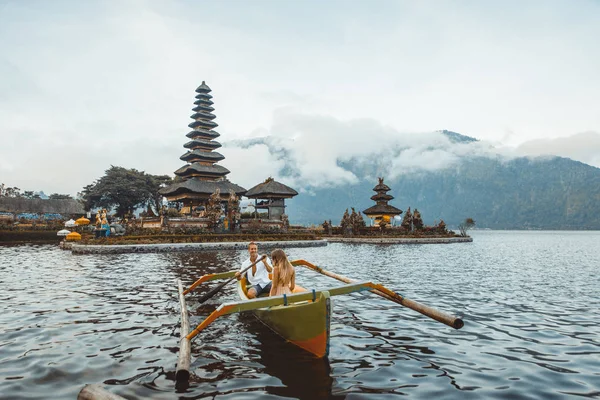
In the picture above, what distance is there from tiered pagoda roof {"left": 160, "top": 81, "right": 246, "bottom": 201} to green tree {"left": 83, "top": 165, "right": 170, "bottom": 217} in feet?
52.2

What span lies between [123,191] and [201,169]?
24357 millimetres

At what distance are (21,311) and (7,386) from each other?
6309 mm

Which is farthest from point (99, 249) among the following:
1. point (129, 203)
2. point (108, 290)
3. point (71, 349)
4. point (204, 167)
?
point (129, 203)

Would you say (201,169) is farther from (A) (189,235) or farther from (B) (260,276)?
(B) (260,276)

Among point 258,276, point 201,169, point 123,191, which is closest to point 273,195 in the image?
point 201,169

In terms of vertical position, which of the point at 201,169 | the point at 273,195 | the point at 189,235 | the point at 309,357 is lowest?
the point at 309,357

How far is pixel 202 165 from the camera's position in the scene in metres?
68.4

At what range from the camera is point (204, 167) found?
220 ft

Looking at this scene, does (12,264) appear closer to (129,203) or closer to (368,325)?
(368,325)

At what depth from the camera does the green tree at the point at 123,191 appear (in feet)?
262

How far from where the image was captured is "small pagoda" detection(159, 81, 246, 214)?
62.3 meters

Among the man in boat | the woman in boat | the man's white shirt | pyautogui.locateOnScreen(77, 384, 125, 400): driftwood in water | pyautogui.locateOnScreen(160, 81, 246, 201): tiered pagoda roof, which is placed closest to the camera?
pyautogui.locateOnScreen(77, 384, 125, 400): driftwood in water

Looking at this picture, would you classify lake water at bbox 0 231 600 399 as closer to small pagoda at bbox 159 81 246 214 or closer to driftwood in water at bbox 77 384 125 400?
driftwood in water at bbox 77 384 125 400

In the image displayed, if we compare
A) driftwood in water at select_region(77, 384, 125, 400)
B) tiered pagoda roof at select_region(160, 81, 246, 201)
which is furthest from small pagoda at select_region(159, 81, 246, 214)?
driftwood in water at select_region(77, 384, 125, 400)
